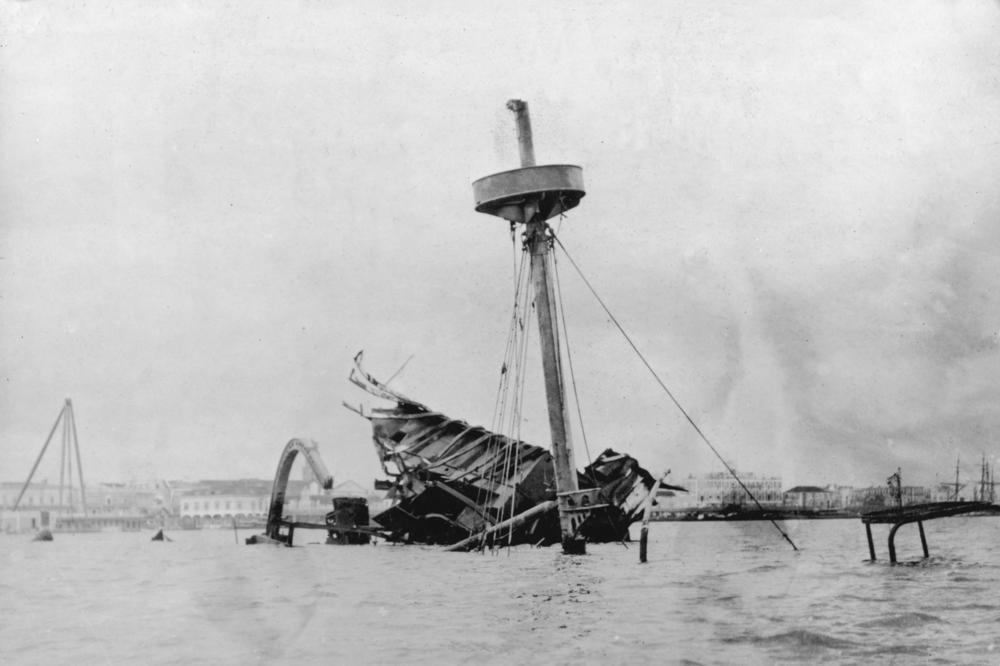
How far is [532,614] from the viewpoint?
15.6 metres

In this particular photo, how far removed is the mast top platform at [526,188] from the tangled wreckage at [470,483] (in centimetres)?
636

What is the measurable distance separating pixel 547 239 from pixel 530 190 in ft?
5.03

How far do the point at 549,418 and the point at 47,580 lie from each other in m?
14.3

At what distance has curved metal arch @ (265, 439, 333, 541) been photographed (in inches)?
1346

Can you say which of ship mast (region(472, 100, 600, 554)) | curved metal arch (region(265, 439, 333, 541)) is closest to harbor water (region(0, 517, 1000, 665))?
ship mast (region(472, 100, 600, 554))

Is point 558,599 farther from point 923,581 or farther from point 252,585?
point 252,585

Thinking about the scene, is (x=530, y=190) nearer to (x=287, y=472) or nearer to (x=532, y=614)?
(x=532, y=614)

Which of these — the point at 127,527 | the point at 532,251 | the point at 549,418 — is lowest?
the point at 127,527

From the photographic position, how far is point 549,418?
24.2 metres

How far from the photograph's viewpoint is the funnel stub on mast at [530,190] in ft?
77.5

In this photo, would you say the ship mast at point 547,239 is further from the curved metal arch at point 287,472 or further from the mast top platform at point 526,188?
the curved metal arch at point 287,472

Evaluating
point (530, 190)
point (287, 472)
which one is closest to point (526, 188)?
point (530, 190)

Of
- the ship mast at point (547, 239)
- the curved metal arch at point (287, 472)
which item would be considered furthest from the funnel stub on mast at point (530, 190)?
the curved metal arch at point (287, 472)

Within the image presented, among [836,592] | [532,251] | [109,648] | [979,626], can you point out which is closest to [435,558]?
[532,251]
